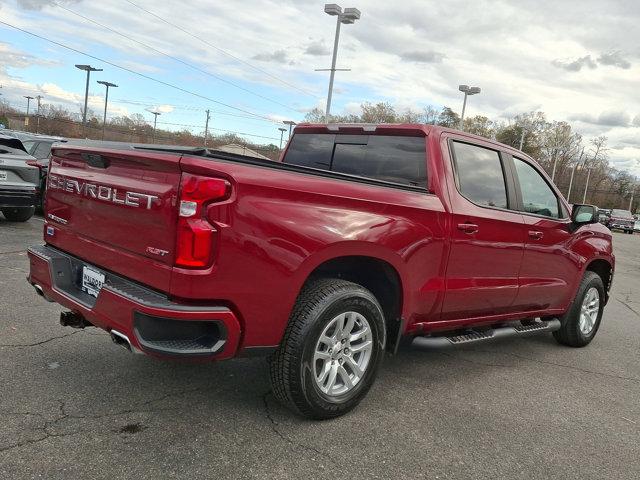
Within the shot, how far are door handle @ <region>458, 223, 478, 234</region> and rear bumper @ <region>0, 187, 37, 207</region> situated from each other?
8.35m

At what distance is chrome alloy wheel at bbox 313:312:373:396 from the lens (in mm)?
3295

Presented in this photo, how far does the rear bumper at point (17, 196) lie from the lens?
30.6 ft

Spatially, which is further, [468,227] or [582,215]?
[582,215]

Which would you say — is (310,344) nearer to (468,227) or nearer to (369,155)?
(468,227)

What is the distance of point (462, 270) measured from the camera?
13.1 feet

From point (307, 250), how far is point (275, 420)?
1093 mm

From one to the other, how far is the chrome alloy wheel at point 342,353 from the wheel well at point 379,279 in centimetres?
33

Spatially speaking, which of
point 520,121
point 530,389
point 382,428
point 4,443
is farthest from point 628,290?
point 520,121

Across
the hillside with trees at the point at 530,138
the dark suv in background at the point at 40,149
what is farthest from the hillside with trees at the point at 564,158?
the dark suv in background at the point at 40,149

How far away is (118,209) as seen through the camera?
9.86 ft

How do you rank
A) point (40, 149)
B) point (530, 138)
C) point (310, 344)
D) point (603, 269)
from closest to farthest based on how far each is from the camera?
point (310, 344), point (603, 269), point (40, 149), point (530, 138)

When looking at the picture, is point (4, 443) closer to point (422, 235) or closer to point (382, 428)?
point (382, 428)

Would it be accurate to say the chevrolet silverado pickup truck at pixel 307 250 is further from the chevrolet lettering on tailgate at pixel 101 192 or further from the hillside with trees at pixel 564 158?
the hillside with trees at pixel 564 158

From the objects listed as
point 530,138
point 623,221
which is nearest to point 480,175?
point 623,221
